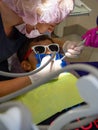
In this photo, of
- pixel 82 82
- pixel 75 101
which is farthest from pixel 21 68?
pixel 82 82

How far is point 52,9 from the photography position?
97cm

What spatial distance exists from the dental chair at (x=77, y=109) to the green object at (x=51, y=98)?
0.48 meters

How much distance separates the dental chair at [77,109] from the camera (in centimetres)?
38

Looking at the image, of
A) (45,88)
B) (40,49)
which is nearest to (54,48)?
(40,49)

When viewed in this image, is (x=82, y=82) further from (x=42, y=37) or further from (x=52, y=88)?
(x=42, y=37)

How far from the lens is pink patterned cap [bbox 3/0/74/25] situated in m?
0.92

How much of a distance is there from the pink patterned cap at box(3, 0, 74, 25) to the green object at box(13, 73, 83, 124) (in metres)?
0.29

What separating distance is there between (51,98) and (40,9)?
389 millimetres

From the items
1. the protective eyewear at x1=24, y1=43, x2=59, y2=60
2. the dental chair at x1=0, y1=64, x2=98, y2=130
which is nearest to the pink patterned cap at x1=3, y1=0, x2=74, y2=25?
the protective eyewear at x1=24, y1=43, x2=59, y2=60

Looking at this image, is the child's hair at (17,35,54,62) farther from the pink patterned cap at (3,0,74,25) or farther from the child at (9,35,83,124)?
the pink patterned cap at (3,0,74,25)

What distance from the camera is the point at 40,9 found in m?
0.95

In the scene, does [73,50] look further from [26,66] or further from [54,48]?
[26,66]

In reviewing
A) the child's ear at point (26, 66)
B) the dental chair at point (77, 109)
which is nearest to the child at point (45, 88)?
the child's ear at point (26, 66)

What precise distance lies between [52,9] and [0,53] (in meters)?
0.35
